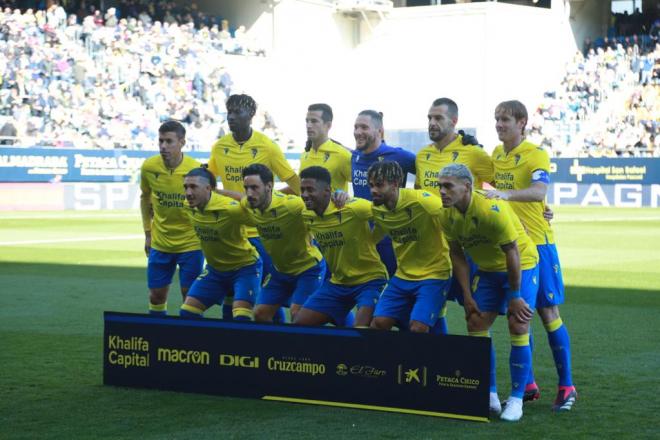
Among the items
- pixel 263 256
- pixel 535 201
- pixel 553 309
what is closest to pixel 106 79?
pixel 263 256

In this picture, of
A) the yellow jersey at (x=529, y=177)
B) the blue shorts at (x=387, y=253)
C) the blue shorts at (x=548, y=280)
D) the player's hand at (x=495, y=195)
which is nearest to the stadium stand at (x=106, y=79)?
the blue shorts at (x=387, y=253)

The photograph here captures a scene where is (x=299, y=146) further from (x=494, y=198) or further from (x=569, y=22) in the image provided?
(x=494, y=198)

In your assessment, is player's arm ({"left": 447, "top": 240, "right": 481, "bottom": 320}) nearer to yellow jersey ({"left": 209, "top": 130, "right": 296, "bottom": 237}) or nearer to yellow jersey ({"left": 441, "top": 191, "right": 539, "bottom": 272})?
yellow jersey ({"left": 441, "top": 191, "right": 539, "bottom": 272})

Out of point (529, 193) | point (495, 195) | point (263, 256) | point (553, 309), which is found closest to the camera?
point (495, 195)

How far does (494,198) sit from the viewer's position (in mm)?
7551

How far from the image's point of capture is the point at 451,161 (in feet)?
28.9

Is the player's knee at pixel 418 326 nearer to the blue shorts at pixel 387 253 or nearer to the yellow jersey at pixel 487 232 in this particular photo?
the yellow jersey at pixel 487 232

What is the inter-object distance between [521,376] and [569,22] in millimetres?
47654

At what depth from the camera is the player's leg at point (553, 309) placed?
26.0ft

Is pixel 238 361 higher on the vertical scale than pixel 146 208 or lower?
lower

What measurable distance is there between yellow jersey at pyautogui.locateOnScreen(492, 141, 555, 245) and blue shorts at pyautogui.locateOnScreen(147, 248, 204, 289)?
138 inches

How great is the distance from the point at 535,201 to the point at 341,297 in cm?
173

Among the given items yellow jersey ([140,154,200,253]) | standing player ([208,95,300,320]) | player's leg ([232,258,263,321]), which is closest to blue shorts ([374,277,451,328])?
player's leg ([232,258,263,321])

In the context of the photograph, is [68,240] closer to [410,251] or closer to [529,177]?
[410,251]
